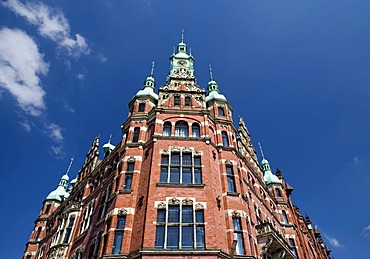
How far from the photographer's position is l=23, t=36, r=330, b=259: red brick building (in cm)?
2242

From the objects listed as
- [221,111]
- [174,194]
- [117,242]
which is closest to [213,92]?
[221,111]

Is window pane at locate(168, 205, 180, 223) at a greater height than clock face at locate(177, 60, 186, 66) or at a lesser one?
lesser

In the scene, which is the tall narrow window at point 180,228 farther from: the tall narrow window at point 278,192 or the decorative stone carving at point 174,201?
the tall narrow window at point 278,192

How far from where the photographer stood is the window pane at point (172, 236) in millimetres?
21500

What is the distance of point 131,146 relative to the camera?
1201 inches

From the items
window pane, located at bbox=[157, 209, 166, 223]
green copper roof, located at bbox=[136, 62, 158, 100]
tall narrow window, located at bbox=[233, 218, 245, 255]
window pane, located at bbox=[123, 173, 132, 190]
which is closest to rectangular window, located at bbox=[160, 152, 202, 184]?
window pane, located at bbox=[157, 209, 166, 223]

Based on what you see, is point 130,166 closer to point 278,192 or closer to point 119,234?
point 119,234

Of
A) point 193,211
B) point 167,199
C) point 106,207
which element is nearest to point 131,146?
point 106,207

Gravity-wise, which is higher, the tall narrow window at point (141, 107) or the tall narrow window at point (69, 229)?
the tall narrow window at point (141, 107)

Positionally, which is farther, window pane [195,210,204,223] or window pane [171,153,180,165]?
window pane [171,153,180,165]

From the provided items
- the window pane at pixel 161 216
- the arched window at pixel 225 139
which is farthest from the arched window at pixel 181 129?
the window pane at pixel 161 216

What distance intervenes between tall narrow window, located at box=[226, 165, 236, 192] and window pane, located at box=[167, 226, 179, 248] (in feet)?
24.4

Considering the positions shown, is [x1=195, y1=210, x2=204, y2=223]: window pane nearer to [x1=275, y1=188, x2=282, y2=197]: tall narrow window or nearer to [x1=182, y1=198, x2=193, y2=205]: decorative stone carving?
[x1=182, y1=198, x2=193, y2=205]: decorative stone carving

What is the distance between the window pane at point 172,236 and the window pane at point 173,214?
64cm
